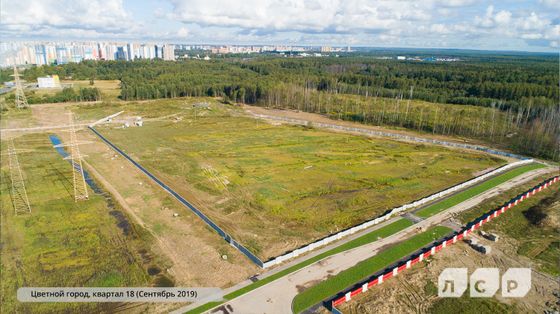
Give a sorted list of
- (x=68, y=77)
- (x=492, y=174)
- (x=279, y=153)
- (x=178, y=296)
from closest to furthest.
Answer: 1. (x=178, y=296)
2. (x=492, y=174)
3. (x=279, y=153)
4. (x=68, y=77)

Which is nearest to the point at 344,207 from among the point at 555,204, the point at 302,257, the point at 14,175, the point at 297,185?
the point at 297,185

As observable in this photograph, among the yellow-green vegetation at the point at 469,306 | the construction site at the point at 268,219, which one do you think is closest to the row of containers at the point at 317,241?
the construction site at the point at 268,219

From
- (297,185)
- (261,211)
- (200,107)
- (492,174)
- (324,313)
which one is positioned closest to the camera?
(324,313)

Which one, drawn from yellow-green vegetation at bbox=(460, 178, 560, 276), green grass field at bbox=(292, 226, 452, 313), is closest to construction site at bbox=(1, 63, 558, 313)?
green grass field at bbox=(292, 226, 452, 313)

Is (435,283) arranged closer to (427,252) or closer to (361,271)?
(427,252)

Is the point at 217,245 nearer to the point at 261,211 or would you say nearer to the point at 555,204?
the point at 261,211
